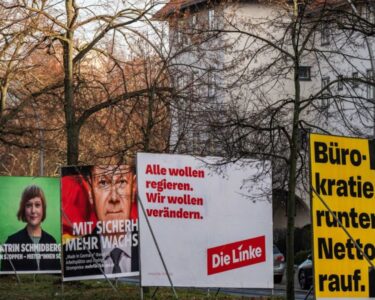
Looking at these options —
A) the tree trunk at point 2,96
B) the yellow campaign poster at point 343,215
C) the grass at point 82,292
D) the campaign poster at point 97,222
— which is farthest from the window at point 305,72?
the tree trunk at point 2,96

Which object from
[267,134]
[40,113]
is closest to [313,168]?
[267,134]

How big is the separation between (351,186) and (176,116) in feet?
39.1

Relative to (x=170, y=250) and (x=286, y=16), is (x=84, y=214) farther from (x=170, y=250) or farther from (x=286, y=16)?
→ (x=286, y=16)

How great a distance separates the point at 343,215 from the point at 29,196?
15.1 m

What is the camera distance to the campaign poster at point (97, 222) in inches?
766

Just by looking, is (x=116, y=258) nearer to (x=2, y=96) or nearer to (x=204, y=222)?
(x=204, y=222)

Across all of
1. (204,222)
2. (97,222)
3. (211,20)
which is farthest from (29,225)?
(211,20)

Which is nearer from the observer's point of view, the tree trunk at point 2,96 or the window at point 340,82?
the window at point 340,82

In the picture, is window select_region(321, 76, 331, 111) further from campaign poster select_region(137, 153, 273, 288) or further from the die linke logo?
the die linke logo

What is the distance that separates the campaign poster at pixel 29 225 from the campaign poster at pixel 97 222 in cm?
470

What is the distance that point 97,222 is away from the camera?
769 inches

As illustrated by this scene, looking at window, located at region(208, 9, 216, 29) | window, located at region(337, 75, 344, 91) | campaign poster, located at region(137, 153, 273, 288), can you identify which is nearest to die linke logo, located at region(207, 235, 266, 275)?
campaign poster, located at region(137, 153, 273, 288)

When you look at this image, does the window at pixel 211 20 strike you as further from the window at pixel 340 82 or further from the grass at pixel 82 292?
the grass at pixel 82 292

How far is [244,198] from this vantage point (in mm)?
16359
